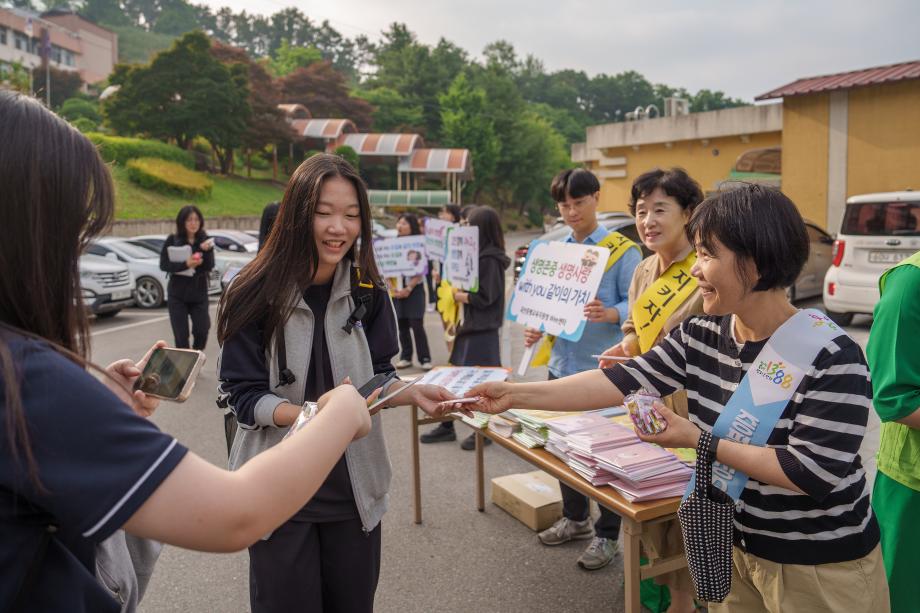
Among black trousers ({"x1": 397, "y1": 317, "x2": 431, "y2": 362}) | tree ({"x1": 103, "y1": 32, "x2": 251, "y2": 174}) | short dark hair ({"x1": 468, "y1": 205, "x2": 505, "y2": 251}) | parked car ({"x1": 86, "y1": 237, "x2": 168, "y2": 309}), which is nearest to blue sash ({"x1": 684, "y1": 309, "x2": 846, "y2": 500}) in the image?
short dark hair ({"x1": 468, "y1": 205, "x2": 505, "y2": 251})

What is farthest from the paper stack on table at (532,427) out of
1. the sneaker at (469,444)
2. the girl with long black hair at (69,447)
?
the sneaker at (469,444)

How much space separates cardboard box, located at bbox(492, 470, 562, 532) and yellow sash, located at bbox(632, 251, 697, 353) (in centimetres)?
136

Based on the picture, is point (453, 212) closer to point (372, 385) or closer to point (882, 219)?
point (882, 219)

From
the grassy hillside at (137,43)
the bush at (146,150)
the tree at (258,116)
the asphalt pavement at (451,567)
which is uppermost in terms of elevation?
the grassy hillside at (137,43)

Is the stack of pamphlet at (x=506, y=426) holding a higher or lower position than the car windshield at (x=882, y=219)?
lower

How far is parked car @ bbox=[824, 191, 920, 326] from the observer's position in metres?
8.76

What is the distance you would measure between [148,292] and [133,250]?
114 cm

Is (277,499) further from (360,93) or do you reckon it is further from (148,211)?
(360,93)

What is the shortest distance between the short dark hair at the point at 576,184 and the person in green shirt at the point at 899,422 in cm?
191

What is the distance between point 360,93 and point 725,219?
2375 inches

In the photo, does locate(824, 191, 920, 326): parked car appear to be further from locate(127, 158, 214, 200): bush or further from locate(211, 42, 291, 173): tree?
locate(211, 42, 291, 173): tree

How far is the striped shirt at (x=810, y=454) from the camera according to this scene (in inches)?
65.6

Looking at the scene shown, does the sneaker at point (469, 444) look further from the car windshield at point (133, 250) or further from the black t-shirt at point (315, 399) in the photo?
the car windshield at point (133, 250)

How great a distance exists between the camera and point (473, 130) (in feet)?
177
